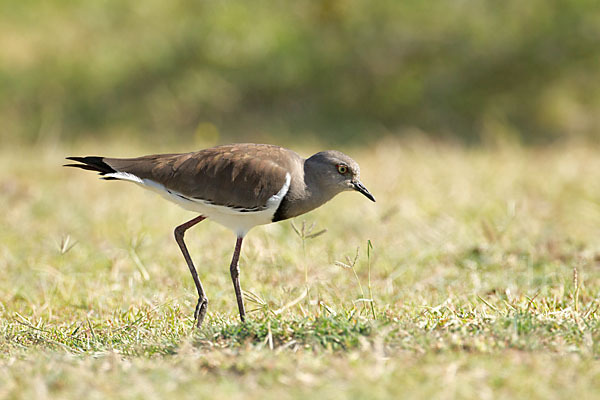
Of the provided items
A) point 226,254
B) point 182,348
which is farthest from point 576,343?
point 226,254

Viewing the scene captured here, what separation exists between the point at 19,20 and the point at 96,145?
3.73 meters

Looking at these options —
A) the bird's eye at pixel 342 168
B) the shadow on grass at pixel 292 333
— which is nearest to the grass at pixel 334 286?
the shadow on grass at pixel 292 333

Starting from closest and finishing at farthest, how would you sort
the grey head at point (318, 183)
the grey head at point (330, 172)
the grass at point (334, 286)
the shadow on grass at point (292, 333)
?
the grass at point (334, 286) → the shadow on grass at point (292, 333) → the grey head at point (318, 183) → the grey head at point (330, 172)

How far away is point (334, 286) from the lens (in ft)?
15.4

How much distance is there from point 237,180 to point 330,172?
48 centimetres

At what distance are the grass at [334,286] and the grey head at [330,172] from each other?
0.85ft

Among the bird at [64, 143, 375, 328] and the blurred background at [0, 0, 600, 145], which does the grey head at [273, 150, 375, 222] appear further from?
the blurred background at [0, 0, 600, 145]

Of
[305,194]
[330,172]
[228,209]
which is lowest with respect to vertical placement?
[228,209]

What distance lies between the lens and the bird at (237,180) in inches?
149

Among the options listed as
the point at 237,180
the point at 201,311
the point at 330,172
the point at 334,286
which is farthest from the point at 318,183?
the point at 334,286

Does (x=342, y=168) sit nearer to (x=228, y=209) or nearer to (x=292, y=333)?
(x=228, y=209)

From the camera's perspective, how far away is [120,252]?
533 centimetres

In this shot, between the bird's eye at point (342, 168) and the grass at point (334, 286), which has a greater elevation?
the bird's eye at point (342, 168)

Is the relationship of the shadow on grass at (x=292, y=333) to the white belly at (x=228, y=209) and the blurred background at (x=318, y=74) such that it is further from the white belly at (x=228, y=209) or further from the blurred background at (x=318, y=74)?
the blurred background at (x=318, y=74)
